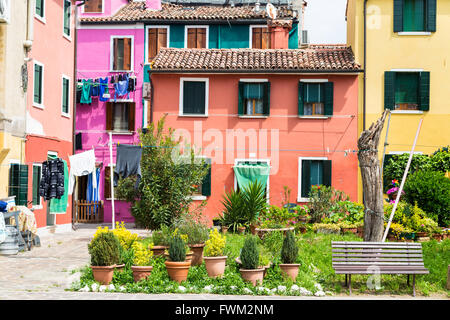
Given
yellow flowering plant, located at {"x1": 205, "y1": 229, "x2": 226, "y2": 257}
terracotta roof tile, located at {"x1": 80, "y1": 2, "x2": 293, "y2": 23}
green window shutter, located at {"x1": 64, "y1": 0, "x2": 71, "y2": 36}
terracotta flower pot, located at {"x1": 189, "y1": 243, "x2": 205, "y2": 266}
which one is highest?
terracotta roof tile, located at {"x1": 80, "y1": 2, "x2": 293, "y2": 23}

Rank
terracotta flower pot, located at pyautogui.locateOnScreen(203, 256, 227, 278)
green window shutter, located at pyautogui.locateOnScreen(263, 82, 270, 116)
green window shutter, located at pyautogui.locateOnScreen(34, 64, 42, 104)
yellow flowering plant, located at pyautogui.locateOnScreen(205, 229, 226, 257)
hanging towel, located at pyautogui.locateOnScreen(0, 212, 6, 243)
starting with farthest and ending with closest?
green window shutter, located at pyautogui.locateOnScreen(263, 82, 270, 116), green window shutter, located at pyautogui.locateOnScreen(34, 64, 42, 104), hanging towel, located at pyautogui.locateOnScreen(0, 212, 6, 243), yellow flowering plant, located at pyautogui.locateOnScreen(205, 229, 226, 257), terracotta flower pot, located at pyautogui.locateOnScreen(203, 256, 227, 278)

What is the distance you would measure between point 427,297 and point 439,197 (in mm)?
7777

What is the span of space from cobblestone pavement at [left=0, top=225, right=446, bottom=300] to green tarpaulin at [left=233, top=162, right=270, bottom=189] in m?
7.44

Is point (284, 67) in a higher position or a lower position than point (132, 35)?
lower

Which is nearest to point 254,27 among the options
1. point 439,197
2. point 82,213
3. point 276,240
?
point 82,213

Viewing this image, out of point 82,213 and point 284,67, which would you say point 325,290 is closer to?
point 284,67

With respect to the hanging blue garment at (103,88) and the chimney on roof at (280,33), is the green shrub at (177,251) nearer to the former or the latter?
the chimney on roof at (280,33)

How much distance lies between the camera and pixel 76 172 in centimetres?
1923

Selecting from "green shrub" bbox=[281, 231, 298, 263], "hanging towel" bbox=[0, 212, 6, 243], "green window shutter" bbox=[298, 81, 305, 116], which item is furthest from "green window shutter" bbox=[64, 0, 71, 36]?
"green shrub" bbox=[281, 231, 298, 263]

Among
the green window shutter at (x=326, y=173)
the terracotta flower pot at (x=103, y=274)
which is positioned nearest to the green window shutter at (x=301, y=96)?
the green window shutter at (x=326, y=173)

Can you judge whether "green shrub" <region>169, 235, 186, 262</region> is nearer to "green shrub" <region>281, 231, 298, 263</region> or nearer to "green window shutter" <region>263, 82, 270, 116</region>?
"green shrub" <region>281, 231, 298, 263</region>

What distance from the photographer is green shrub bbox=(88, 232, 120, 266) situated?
1037cm

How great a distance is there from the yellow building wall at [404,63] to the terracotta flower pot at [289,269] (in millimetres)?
13135

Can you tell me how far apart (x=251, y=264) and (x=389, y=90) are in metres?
14.7
